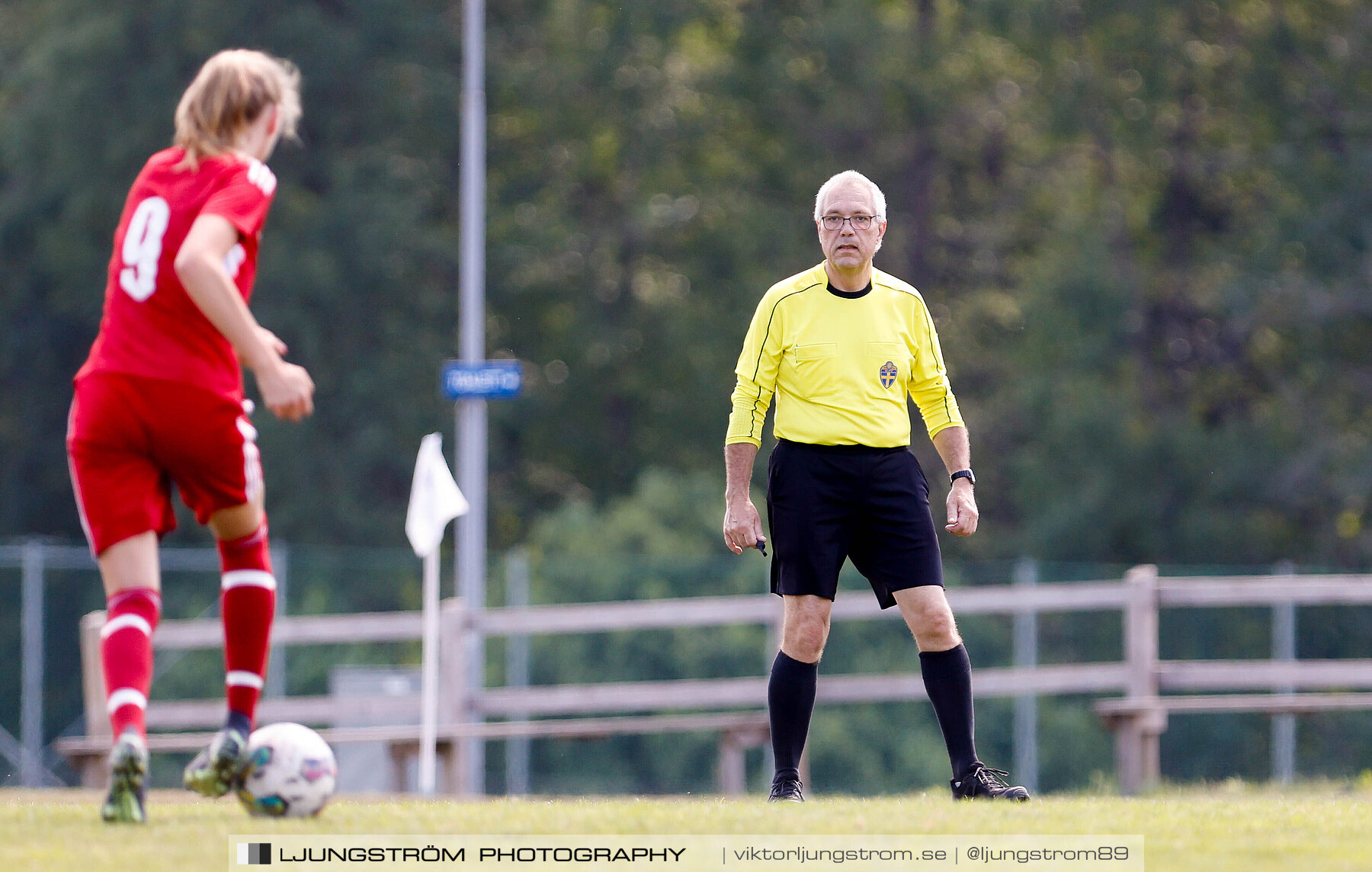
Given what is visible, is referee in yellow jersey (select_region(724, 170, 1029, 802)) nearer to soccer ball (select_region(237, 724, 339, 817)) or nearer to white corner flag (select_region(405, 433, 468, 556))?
soccer ball (select_region(237, 724, 339, 817))

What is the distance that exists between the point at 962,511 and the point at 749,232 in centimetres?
2196

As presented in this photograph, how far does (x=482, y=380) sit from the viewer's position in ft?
45.2

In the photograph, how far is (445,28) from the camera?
28625 mm

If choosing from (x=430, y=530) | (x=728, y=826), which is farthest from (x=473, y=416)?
(x=728, y=826)

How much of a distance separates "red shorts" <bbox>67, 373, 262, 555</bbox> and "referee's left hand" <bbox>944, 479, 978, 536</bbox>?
2226 millimetres

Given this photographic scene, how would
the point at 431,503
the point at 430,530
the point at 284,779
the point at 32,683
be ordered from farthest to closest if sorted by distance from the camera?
the point at 32,683 < the point at 431,503 < the point at 430,530 < the point at 284,779

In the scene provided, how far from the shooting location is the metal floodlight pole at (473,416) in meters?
13.6

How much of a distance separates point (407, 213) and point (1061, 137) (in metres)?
9.56

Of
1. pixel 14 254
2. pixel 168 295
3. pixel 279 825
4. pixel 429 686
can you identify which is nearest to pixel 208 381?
pixel 168 295

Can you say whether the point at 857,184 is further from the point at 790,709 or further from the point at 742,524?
the point at 790,709

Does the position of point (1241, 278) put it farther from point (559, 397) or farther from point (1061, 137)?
point (559, 397)

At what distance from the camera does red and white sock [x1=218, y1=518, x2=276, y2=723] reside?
481 centimetres

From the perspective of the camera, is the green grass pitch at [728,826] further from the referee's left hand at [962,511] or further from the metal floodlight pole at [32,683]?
the metal floodlight pole at [32,683]

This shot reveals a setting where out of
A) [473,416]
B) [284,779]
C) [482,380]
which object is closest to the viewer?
[284,779]
